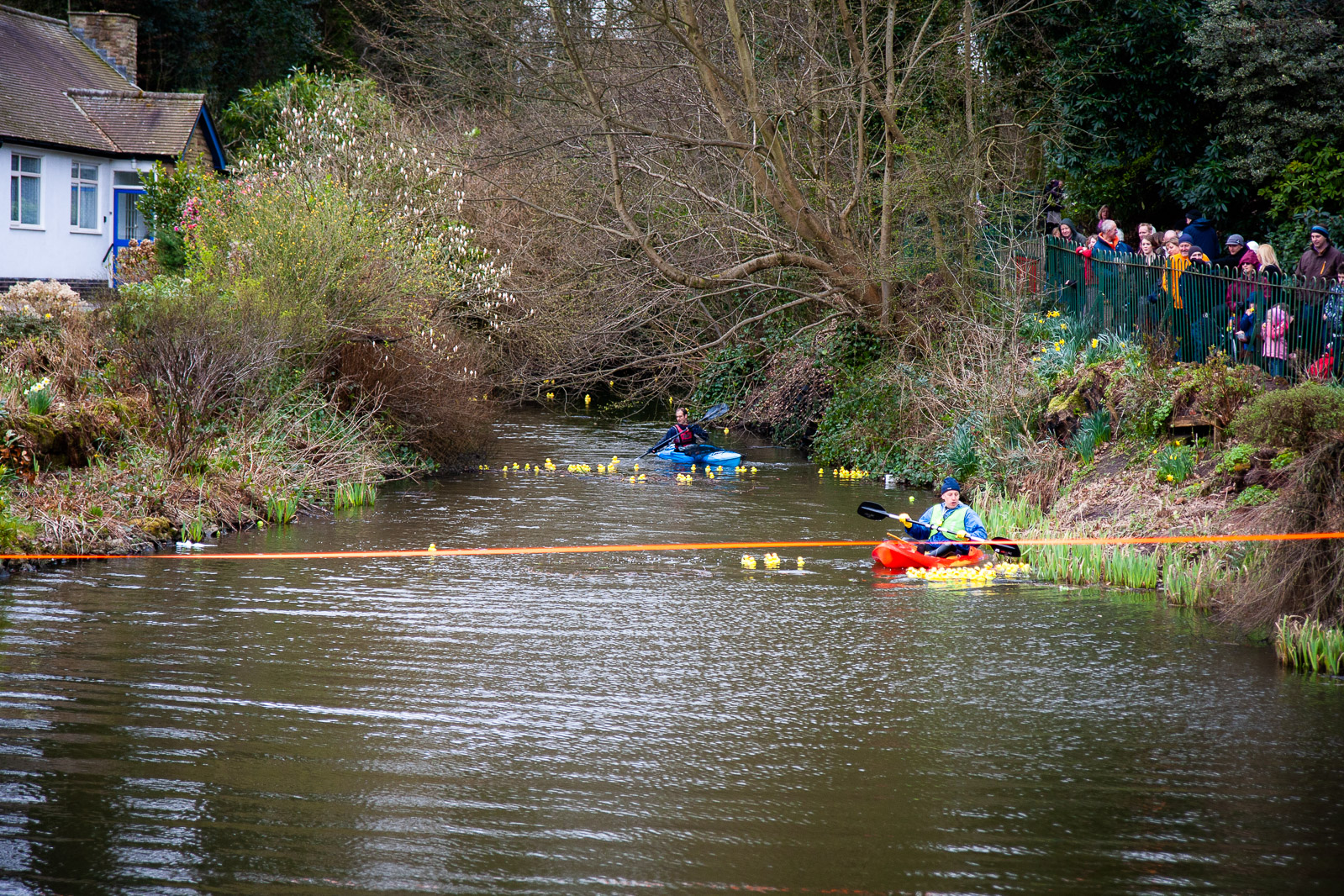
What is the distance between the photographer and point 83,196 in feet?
98.4

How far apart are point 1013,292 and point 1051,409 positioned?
3301 millimetres

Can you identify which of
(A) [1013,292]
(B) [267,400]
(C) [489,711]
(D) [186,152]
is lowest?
(C) [489,711]

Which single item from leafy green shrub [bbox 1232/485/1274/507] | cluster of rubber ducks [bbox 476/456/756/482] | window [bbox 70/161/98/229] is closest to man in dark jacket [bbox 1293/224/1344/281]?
leafy green shrub [bbox 1232/485/1274/507]

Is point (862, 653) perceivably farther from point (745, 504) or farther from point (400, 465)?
point (400, 465)

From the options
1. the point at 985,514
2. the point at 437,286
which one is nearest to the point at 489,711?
the point at 985,514

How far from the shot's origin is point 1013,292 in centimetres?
1884

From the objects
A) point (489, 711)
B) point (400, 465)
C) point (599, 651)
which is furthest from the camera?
point (400, 465)

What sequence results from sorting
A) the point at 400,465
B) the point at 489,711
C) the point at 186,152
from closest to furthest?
the point at 489,711, the point at 400,465, the point at 186,152

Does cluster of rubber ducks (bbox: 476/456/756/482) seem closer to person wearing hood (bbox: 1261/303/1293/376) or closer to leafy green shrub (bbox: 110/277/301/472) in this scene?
leafy green shrub (bbox: 110/277/301/472)

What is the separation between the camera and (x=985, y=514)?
585 inches

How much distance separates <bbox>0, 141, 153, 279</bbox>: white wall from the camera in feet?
90.0

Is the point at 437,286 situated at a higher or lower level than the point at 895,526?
higher

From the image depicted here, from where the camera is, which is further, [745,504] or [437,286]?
[437,286]

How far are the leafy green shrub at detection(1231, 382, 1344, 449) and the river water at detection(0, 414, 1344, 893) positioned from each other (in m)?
1.65
